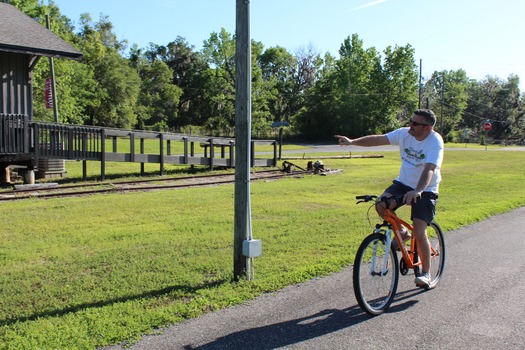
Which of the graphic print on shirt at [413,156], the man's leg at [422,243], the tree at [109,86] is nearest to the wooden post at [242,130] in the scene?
the graphic print on shirt at [413,156]

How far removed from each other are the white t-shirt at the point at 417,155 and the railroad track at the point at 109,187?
983 centimetres

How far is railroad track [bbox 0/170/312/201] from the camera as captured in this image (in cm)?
1249

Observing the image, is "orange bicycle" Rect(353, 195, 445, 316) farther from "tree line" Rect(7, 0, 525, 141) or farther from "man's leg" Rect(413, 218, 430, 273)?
"tree line" Rect(7, 0, 525, 141)

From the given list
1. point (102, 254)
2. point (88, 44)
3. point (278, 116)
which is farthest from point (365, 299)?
point (278, 116)

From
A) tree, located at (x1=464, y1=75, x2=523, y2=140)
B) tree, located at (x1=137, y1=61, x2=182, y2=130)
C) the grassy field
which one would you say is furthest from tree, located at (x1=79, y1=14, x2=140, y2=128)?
tree, located at (x1=464, y1=75, x2=523, y2=140)

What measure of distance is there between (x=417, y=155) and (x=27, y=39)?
1486 cm

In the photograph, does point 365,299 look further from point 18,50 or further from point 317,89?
point 317,89

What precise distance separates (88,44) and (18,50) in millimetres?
42610

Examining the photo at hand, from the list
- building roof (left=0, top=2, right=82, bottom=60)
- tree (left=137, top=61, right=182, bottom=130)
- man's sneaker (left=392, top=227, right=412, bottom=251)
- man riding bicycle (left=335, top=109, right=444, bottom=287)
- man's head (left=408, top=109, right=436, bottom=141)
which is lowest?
man's sneaker (left=392, top=227, right=412, bottom=251)

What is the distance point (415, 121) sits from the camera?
486 cm

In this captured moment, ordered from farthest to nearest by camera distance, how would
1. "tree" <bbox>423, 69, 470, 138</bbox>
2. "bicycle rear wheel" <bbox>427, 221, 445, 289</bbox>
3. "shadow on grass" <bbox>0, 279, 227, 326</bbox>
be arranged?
1. "tree" <bbox>423, 69, 470, 138</bbox>
2. "bicycle rear wheel" <bbox>427, 221, 445, 289</bbox>
3. "shadow on grass" <bbox>0, 279, 227, 326</bbox>

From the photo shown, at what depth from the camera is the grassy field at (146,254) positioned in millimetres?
4309

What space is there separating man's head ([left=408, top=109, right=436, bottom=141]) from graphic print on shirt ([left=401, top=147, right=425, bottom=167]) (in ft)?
0.51

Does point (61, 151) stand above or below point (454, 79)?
below
